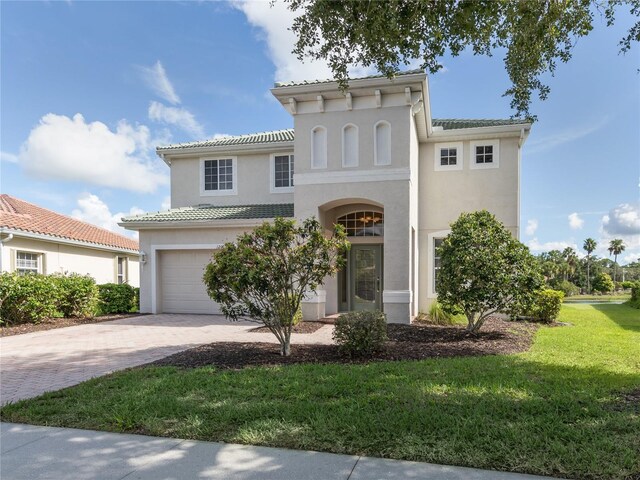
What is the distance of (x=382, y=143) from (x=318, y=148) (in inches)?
81.8

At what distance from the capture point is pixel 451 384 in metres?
5.57

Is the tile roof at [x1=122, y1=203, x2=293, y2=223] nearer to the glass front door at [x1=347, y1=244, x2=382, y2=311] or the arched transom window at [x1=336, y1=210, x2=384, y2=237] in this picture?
the arched transom window at [x1=336, y1=210, x2=384, y2=237]

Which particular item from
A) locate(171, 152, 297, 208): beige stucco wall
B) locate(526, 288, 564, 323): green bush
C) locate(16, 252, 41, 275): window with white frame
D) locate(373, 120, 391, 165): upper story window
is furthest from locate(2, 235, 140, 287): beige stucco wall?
locate(526, 288, 564, 323): green bush

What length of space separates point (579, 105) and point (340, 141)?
286 inches

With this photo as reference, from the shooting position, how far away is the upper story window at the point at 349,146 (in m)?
12.2

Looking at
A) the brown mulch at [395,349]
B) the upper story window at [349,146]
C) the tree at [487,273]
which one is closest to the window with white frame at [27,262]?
the brown mulch at [395,349]

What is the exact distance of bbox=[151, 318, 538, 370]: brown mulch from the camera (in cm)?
730

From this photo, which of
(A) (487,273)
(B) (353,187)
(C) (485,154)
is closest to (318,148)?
(B) (353,187)

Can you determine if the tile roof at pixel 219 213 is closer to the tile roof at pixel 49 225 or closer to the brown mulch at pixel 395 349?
the tile roof at pixel 49 225

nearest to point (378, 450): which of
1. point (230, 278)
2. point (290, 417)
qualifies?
point (290, 417)

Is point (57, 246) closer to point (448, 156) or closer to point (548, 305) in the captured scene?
point (448, 156)

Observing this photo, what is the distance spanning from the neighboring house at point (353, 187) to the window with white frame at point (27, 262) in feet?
15.7

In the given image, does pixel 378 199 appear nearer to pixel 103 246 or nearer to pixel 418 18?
pixel 418 18

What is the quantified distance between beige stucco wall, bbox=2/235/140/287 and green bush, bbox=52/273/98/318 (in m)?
2.47
